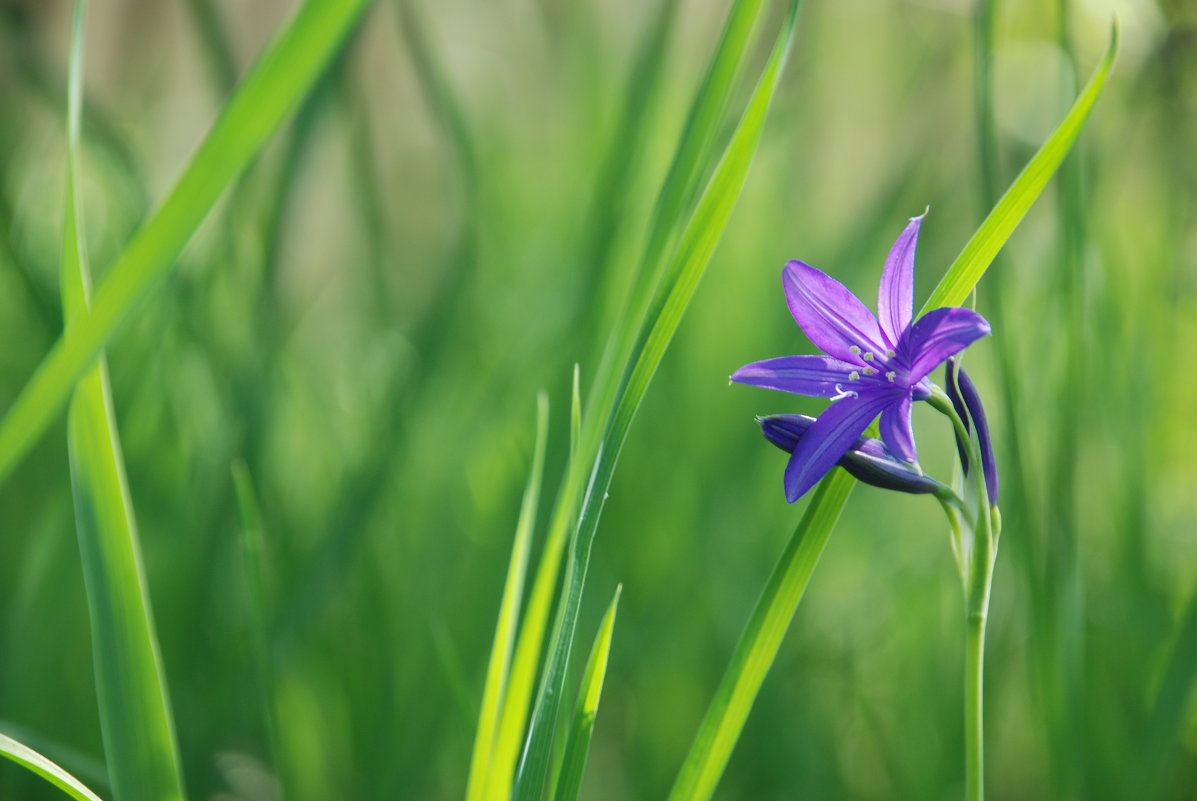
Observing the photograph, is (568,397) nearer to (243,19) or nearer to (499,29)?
(499,29)

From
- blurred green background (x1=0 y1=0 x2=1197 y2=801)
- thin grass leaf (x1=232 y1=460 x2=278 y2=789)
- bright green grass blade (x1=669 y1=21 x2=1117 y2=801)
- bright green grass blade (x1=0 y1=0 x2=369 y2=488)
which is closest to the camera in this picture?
bright green grass blade (x1=0 y1=0 x2=369 y2=488)

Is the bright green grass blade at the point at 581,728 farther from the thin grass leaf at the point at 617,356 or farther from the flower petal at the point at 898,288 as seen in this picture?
the flower petal at the point at 898,288

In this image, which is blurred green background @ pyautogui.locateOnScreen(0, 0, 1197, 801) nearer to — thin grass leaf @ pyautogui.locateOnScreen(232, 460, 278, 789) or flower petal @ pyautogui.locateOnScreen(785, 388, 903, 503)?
thin grass leaf @ pyautogui.locateOnScreen(232, 460, 278, 789)

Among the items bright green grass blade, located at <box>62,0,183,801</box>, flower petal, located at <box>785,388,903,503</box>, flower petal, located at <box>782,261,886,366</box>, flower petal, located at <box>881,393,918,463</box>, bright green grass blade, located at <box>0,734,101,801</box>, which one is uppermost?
flower petal, located at <box>782,261,886,366</box>

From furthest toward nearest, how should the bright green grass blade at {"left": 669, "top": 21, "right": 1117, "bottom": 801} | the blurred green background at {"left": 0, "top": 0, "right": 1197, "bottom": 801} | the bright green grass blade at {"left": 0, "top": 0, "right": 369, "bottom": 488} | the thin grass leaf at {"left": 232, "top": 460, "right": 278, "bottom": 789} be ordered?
the blurred green background at {"left": 0, "top": 0, "right": 1197, "bottom": 801}, the thin grass leaf at {"left": 232, "top": 460, "right": 278, "bottom": 789}, the bright green grass blade at {"left": 669, "top": 21, "right": 1117, "bottom": 801}, the bright green grass blade at {"left": 0, "top": 0, "right": 369, "bottom": 488}

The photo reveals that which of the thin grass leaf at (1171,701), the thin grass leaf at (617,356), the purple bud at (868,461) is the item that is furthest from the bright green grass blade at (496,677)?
the thin grass leaf at (1171,701)

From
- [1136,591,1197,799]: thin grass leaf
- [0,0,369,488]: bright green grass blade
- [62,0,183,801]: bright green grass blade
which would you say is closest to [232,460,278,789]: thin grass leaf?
[62,0,183,801]: bright green grass blade

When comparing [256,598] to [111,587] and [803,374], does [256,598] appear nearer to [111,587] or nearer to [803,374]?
[111,587]
